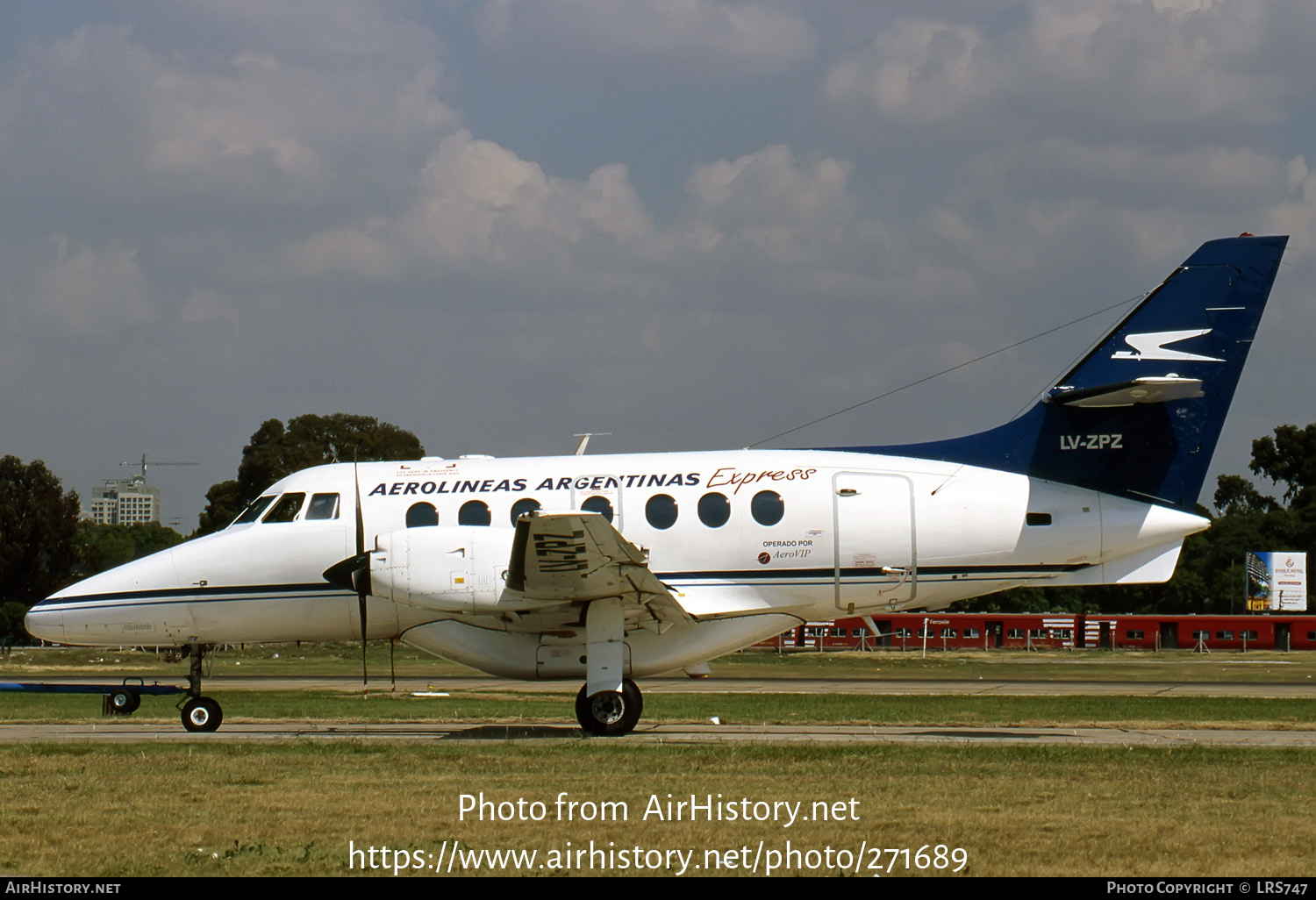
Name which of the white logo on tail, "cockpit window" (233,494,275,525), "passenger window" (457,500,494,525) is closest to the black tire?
"cockpit window" (233,494,275,525)

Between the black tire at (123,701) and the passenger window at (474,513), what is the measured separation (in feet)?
16.3

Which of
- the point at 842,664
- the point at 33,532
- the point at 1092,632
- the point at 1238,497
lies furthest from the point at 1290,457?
the point at 33,532

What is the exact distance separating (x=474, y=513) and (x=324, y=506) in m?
2.03

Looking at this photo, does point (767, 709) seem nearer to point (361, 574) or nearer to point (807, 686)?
point (807, 686)

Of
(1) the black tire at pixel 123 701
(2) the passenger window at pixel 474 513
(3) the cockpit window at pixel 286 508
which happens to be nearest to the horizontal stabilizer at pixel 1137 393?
(2) the passenger window at pixel 474 513

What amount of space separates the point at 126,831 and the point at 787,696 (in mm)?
19035

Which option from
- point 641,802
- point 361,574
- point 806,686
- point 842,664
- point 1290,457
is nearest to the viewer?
point 641,802

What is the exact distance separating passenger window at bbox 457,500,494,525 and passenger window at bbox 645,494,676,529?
6.58 ft

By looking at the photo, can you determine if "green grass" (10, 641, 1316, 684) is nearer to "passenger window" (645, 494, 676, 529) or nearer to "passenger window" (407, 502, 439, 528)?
"passenger window" (407, 502, 439, 528)

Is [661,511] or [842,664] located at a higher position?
Result: [661,511]

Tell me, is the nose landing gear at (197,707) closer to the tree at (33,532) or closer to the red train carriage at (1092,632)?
the red train carriage at (1092,632)

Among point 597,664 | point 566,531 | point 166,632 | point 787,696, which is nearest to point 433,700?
point 787,696

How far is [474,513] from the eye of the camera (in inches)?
639

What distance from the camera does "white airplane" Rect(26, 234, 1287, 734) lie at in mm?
15805
